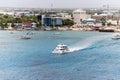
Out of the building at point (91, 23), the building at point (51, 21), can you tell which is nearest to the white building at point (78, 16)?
the building at point (91, 23)

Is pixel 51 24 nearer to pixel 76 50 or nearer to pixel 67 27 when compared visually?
pixel 67 27

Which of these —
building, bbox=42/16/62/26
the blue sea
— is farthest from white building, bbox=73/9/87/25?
the blue sea

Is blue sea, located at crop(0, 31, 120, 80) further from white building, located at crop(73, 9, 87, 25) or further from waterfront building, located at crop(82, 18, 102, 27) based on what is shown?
white building, located at crop(73, 9, 87, 25)

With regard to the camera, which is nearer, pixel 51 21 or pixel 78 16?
pixel 51 21

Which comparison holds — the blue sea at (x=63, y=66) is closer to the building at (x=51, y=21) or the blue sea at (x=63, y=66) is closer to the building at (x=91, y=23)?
the building at (x=51, y=21)

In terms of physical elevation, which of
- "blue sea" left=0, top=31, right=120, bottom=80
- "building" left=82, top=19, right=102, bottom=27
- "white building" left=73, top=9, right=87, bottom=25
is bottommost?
"building" left=82, top=19, right=102, bottom=27

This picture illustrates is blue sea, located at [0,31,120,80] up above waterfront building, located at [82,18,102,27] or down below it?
above

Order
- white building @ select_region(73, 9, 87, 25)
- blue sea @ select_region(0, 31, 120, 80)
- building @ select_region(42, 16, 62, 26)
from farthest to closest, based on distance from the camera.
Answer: white building @ select_region(73, 9, 87, 25) → building @ select_region(42, 16, 62, 26) → blue sea @ select_region(0, 31, 120, 80)

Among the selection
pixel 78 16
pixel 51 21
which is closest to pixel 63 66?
pixel 51 21

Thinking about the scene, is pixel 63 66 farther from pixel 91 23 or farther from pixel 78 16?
pixel 78 16

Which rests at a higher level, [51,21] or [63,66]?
[63,66]

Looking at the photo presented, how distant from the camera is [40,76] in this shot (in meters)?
9.36

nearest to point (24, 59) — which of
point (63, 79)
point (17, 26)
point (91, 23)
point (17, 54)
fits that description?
point (17, 54)

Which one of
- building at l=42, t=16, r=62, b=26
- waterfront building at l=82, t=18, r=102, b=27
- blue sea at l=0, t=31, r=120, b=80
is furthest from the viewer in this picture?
waterfront building at l=82, t=18, r=102, b=27
